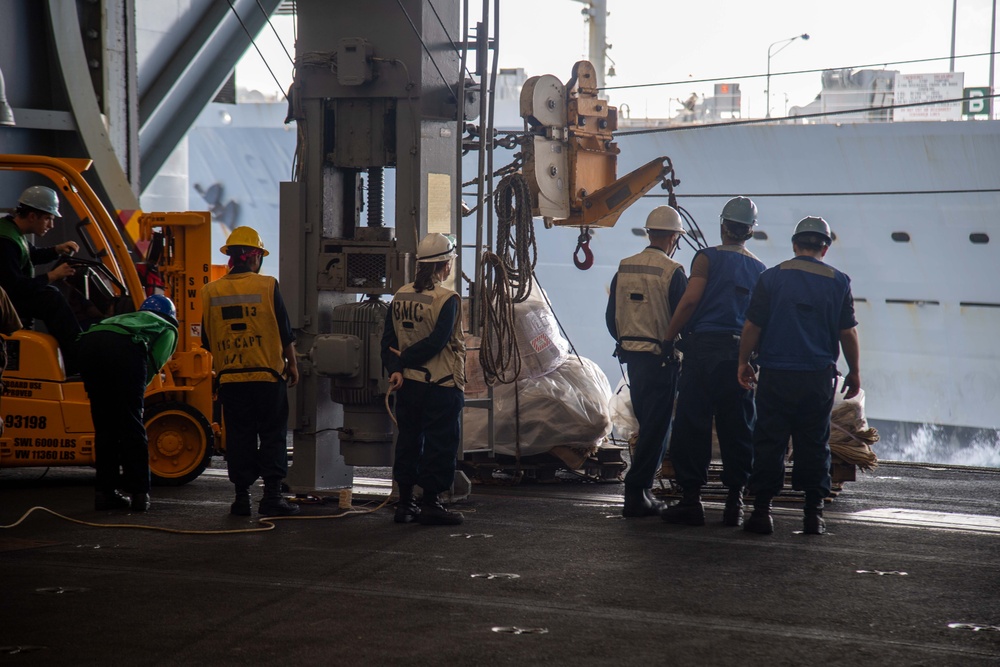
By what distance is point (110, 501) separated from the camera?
652 cm

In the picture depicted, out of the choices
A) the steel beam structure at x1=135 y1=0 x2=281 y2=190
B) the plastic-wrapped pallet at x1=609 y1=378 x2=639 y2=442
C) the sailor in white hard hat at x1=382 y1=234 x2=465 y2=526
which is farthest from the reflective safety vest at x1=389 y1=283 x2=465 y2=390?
the steel beam structure at x1=135 y1=0 x2=281 y2=190

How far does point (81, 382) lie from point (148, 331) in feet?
4.52

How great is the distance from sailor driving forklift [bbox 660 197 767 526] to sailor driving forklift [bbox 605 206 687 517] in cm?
10

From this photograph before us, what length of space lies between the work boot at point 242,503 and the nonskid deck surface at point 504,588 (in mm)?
186

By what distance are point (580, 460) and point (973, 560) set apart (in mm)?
3087

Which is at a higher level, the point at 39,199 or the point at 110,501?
the point at 39,199

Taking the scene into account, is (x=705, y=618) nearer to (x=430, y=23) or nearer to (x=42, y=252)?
(x=430, y=23)

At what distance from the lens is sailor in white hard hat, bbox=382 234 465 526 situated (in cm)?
595

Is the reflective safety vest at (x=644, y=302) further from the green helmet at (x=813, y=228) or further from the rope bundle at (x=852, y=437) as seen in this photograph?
the rope bundle at (x=852, y=437)

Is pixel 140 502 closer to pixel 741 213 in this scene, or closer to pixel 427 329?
pixel 427 329

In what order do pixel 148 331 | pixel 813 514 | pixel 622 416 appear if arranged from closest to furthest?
pixel 813 514
pixel 148 331
pixel 622 416

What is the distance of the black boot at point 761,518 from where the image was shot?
5.89 m

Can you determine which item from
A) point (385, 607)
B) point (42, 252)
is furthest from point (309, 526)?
point (42, 252)

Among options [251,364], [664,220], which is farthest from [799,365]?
[251,364]
